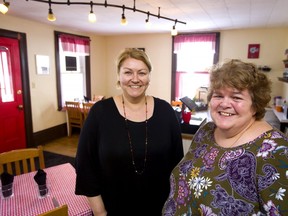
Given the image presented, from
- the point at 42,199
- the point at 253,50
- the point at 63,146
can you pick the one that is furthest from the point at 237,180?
the point at 253,50

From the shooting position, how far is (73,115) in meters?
4.97

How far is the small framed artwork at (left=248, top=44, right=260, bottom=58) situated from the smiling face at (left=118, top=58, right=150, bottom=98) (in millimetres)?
4349

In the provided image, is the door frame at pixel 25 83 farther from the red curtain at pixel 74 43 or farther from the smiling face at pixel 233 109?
the smiling face at pixel 233 109

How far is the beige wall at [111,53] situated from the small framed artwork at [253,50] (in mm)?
77

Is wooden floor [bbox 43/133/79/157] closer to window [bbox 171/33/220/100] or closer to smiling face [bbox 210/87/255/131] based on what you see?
window [bbox 171/33/220/100]

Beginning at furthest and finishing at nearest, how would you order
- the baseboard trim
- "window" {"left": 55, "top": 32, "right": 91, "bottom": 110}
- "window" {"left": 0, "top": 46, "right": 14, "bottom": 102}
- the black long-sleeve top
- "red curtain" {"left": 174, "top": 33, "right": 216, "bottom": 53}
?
"red curtain" {"left": 174, "top": 33, "right": 216, "bottom": 53}, "window" {"left": 55, "top": 32, "right": 91, "bottom": 110}, the baseboard trim, "window" {"left": 0, "top": 46, "right": 14, "bottom": 102}, the black long-sleeve top

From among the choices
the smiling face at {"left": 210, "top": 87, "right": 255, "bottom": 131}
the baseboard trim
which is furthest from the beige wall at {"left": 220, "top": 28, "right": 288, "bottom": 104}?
the smiling face at {"left": 210, "top": 87, "right": 255, "bottom": 131}

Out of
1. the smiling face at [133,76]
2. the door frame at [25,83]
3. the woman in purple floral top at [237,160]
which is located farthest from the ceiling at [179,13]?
the woman in purple floral top at [237,160]

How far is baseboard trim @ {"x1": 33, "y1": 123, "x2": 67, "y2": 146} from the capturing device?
4488mm

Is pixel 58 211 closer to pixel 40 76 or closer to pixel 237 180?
pixel 237 180

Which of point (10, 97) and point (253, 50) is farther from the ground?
point (253, 50)

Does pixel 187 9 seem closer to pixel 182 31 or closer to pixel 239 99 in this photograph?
pixel 182 31

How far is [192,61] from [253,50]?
51.6 inches

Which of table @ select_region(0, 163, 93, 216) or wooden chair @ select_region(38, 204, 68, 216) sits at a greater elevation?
wooden chair @ select_region(38, 204, 68, 216)
